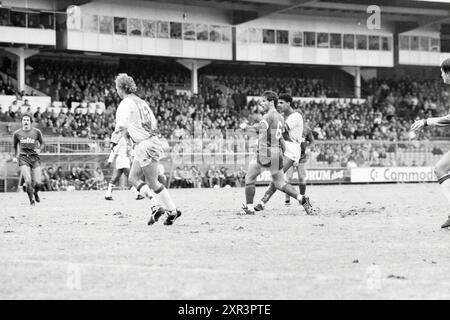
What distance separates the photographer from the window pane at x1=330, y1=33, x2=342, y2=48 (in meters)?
58.9

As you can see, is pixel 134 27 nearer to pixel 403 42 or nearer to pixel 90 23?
pixel 90 23

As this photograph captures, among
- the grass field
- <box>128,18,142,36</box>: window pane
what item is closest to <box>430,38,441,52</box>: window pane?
<box>128,18,142,36</box>: window pane

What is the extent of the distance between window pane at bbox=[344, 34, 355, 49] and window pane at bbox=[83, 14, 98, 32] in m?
18.9

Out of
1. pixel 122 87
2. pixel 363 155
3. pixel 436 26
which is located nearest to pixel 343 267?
pixel 122 87

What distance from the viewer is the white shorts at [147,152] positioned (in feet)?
42.1

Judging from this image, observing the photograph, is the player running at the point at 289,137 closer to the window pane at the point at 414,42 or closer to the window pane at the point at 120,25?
the window pane at the point at 120,25

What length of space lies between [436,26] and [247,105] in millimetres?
19367

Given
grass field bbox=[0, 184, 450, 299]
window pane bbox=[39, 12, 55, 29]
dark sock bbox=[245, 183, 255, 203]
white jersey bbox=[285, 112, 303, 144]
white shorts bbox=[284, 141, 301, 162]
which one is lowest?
grass field bbox=[0, 184, 450, 299]

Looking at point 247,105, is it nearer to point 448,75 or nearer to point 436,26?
point 436,26

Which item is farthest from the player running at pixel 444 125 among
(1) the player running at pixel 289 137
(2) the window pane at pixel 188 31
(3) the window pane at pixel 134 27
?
(2) the window pane at pixel 188 31

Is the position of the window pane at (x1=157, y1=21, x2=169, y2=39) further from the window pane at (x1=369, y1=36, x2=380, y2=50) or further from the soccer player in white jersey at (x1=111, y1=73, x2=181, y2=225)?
the soccer player in white jersey at (x1=111, y1=73, x2=181, y2=225)

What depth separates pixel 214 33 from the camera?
178 feet

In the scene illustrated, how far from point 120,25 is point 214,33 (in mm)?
6658

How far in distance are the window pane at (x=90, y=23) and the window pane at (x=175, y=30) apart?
5310 mm
